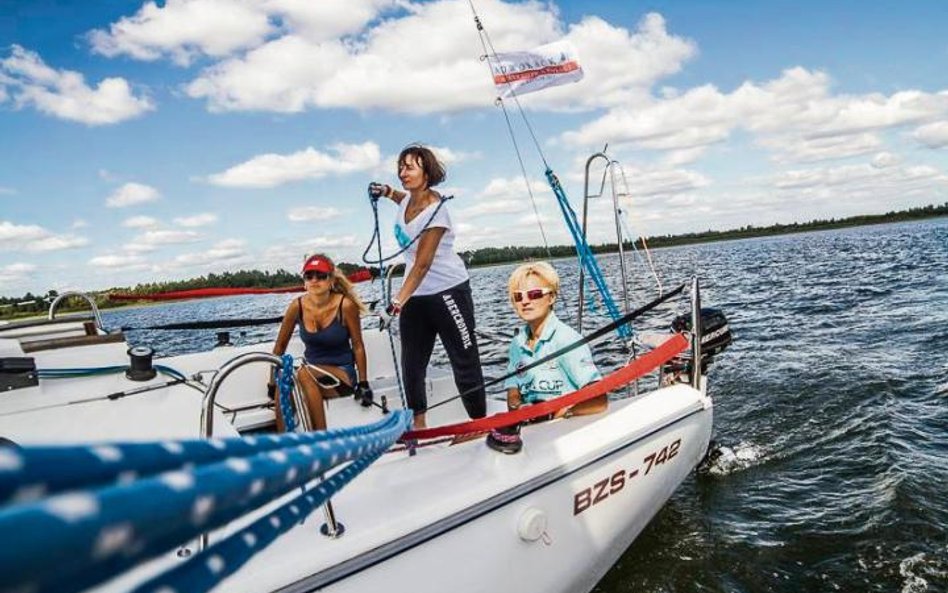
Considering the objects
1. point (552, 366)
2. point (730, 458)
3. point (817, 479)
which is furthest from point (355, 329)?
point (817, 479)

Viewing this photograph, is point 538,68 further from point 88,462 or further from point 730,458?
point 88,462

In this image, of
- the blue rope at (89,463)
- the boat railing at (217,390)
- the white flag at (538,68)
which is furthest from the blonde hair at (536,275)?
the white flag at (538,68)

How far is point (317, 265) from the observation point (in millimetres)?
4527

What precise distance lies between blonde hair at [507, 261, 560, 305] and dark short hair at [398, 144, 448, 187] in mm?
733

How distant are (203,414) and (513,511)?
1.35 metres

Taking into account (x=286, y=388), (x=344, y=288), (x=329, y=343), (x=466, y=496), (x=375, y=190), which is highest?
(x=375, y=190)

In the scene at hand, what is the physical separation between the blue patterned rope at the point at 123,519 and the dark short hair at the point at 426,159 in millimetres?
2965

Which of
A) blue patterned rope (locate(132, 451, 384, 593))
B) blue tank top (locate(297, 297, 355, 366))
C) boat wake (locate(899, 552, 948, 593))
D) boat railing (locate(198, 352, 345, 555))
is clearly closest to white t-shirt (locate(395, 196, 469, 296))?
blue tank top (locate(297, 297, 355, 366))

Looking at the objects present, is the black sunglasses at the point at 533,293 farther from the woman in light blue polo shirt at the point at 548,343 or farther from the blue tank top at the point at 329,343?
the blue tank top at the point at 329,343

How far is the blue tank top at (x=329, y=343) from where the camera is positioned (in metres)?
4.65

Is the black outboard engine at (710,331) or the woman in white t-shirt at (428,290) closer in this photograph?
the woman in white t-shirt at (428,290)

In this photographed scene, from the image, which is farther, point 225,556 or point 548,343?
point 548,343

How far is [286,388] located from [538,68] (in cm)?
468

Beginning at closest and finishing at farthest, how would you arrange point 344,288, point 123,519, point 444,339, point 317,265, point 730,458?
point 123,519, point 444,339, point 317,265, point 344,288, point 730,458
